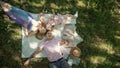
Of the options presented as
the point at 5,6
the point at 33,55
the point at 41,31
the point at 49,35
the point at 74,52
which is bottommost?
the point at 33,55

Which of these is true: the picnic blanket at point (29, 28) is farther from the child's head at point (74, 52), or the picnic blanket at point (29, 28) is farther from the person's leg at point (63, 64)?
the person's leg at point (63, 64)

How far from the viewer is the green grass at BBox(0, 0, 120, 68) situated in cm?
743

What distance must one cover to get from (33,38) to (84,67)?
4.91 feet

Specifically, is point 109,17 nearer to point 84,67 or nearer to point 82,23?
point 82,23

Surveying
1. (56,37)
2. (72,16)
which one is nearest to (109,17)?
(72,16)

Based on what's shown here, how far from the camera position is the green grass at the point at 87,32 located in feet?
24.4

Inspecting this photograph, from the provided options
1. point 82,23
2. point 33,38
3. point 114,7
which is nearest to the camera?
point 33,38

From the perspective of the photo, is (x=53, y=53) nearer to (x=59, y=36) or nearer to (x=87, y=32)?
(x=59, y=36)

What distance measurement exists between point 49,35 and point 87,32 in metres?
1.33

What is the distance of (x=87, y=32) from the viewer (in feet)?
26.8

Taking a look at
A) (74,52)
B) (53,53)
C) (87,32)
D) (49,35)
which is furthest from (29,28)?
(87,32)

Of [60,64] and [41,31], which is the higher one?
[41,31]

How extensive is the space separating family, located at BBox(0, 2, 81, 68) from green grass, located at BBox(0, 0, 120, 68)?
0.29m

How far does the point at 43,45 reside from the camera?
23.4 feet
